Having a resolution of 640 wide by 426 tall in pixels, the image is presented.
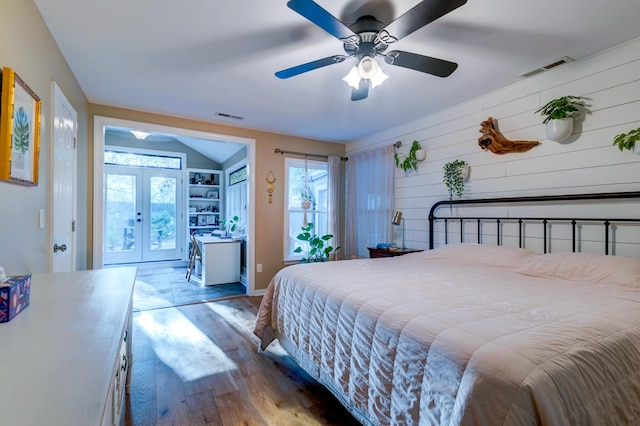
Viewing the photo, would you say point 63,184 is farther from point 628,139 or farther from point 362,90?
point 628,139

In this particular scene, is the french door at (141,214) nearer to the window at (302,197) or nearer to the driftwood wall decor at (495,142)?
the window at (302,197)

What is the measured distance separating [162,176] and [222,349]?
5.10 meters

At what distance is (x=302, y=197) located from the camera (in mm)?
4848

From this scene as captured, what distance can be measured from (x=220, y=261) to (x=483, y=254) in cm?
379

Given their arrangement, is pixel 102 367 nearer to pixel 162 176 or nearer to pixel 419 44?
pixel 419 44

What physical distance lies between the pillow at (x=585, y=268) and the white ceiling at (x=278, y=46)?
1.52 meters

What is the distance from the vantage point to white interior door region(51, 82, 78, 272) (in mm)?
2137

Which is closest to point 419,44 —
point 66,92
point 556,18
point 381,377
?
point 556,18

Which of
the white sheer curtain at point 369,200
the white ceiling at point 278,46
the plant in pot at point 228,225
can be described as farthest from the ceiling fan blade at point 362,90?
the plant in pot at point 228,225

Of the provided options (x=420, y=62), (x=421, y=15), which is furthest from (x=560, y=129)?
(x=421, y=15)

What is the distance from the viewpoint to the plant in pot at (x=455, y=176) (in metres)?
3.17

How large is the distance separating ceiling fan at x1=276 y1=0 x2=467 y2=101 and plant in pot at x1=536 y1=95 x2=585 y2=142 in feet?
3.60

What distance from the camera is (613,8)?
1.79 meters

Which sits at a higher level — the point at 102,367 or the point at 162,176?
the point at 162,176
